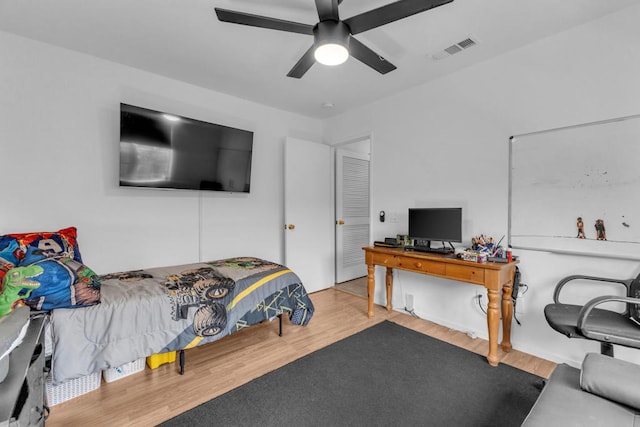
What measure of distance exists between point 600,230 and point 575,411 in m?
1.64

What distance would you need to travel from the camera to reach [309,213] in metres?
4.11

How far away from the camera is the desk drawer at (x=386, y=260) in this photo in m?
2.98

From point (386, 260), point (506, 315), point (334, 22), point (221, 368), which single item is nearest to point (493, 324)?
point (506, 315)

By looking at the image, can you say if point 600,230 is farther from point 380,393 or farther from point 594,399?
point 380,393

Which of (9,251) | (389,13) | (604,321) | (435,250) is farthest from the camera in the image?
(435,250)

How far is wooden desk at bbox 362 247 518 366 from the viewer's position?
2.26m

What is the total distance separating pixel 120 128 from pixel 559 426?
11.0 ft

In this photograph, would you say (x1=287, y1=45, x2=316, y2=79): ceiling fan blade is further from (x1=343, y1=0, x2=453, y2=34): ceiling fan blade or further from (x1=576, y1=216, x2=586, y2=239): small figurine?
(x1=576, y1=216, x2=586, y2=239): small figurine

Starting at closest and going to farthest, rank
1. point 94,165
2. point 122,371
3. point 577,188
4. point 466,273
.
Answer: point 122,371, point 577,188, point 466,273, point 94,165

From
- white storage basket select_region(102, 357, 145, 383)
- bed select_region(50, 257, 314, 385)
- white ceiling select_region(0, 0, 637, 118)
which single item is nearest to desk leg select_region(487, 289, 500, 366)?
bed select_region(50, 257, 314, 385)

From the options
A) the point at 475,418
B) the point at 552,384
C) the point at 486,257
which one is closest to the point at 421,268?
the point at 486,257

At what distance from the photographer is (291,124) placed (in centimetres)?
416

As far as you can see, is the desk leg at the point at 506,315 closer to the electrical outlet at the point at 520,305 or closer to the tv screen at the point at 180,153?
the electrical outlet at the point at 520,305

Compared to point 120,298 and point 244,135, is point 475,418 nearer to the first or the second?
point 120,298
